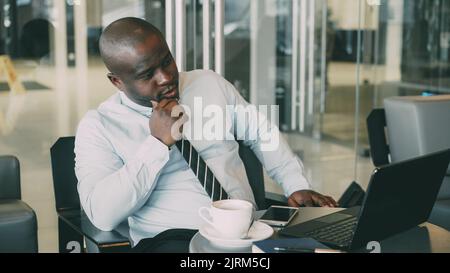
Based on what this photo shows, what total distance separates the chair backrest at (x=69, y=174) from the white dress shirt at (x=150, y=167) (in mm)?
54

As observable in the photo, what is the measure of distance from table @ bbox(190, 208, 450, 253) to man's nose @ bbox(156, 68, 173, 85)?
0.65m

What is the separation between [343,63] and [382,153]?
335cm

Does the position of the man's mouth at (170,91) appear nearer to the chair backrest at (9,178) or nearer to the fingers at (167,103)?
the fingers at (167,103)

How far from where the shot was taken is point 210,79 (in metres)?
2.58

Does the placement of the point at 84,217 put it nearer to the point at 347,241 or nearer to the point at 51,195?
the point at 347,241

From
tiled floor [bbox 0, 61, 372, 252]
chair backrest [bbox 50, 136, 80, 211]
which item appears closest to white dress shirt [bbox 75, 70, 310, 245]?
chair backrest [bbox 50, 136, 80, 211]

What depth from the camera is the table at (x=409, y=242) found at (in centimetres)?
162

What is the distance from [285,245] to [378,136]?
2.02m

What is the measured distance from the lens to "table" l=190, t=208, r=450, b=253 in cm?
162

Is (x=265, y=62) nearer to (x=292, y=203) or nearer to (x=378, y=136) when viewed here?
(x=378, y=136)

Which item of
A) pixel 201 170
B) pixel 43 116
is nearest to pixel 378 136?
pixel 201 170

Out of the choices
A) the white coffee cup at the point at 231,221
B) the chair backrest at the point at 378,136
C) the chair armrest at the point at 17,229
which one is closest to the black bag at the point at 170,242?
the white coffee cup at the point at 231,221

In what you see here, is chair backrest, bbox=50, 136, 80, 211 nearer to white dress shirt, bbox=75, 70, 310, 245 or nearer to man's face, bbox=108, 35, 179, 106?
white dress shirt, bbox=75, 70, 310, 245
